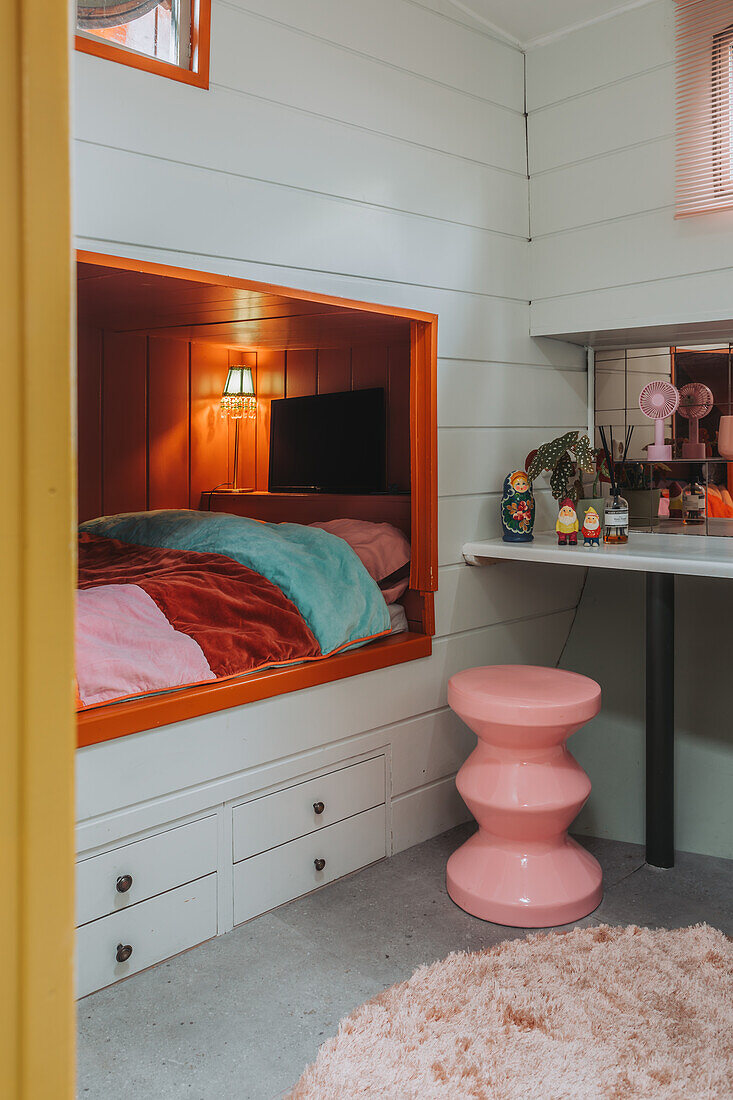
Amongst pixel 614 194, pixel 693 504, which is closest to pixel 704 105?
pixel 614 194

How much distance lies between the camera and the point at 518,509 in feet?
8.73

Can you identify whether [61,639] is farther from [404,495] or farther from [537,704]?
[404,495]

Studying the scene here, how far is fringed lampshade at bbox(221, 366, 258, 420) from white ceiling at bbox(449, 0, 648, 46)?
1787 mm

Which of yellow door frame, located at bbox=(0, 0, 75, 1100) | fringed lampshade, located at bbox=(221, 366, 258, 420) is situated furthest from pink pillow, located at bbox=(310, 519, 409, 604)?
yellow door frame, located at bbox=(0, 0, 75, 1100)

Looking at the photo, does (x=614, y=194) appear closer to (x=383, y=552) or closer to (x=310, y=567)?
(x=383, y=552)

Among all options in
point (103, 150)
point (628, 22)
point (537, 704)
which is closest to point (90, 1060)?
point (537, 704)

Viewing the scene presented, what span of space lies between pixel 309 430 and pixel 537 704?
76.2 inches

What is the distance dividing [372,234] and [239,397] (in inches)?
65.7

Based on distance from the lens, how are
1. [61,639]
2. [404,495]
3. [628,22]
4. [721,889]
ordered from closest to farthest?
[61,639] → [721,889] → [628,22] → [404,495]

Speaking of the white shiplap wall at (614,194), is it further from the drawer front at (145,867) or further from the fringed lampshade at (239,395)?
the drawer front at (145,867)

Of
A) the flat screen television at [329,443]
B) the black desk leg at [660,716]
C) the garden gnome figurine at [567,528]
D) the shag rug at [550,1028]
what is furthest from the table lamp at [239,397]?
the shag rug at [550,1028]

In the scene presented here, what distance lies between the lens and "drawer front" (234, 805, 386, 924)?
6.89ft

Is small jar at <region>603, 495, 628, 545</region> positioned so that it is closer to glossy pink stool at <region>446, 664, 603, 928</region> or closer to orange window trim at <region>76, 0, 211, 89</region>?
glossy pink stool at <region>446, 664, 603, 928</region>

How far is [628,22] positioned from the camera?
2562 mm
